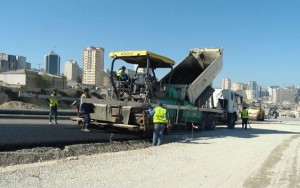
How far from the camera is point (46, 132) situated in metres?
11.6

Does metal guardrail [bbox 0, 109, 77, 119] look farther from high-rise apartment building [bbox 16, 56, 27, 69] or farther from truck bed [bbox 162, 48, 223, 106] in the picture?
high-rise apartment building [bbox 16, 56, 27, 69]

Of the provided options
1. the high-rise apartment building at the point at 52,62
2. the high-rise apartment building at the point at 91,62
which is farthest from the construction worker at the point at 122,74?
the high-rise apartment building at the point at 52,62

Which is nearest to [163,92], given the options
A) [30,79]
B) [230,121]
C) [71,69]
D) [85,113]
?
[85,113]

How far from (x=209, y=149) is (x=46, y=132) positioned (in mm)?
4687

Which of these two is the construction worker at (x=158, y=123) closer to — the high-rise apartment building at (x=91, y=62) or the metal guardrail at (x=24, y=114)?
the metal guardrail at (x=24, y=114)

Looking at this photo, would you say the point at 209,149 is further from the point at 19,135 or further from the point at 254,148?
the point at 19,135

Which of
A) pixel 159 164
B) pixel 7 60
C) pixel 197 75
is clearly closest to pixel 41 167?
pixel 159 164

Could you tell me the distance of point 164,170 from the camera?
26.9 feet

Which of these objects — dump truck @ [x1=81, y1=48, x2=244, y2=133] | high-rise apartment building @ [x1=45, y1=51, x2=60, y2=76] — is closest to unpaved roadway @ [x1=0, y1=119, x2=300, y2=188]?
dump truck @ [x1=81, y1=48, x2=244, y2=133]

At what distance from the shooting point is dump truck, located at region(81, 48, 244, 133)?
12.8 meters

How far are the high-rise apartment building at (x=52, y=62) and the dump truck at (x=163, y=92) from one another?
13947cm

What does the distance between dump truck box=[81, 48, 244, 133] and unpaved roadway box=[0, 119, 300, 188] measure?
6.47 feet

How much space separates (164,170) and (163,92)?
279 inches

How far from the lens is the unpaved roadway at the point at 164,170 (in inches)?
269
